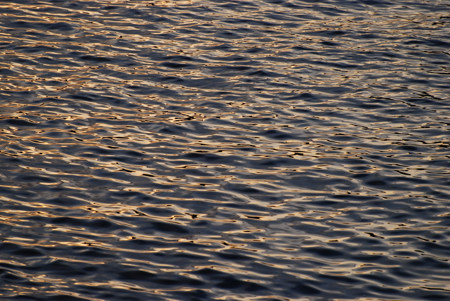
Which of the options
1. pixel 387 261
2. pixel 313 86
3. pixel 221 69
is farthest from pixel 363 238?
pixel 221 69

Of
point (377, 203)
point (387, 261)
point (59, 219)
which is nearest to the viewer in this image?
point (387, 261)

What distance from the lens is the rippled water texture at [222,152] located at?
31.4ft

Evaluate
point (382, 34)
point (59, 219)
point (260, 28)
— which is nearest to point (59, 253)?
point (59, 219)

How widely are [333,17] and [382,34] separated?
1.71 m

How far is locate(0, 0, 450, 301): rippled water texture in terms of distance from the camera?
9.57 meters

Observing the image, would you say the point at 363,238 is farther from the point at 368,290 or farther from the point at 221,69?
the point at 221,69

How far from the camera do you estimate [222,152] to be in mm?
12867

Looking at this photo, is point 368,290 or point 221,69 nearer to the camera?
point 368,290

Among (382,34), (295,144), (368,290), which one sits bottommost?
(368,290)

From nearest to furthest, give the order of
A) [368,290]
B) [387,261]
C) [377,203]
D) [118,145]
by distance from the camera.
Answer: [368,290] < [387,261] < [377,203] < [118,145]

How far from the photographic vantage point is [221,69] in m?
16.3

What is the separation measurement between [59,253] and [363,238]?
4.41 m

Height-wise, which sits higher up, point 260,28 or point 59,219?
point 260,28

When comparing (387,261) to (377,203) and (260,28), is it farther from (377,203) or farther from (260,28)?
(260,28)
